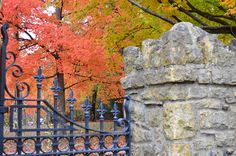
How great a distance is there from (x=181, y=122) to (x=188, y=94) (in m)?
0.22

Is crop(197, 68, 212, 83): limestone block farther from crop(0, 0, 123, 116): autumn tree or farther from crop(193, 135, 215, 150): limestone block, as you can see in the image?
crop(0, 0, 123, 116): autumn tree

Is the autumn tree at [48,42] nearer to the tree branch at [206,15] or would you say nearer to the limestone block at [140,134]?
the tree branch at [206,15]

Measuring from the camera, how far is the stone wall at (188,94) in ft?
9.87

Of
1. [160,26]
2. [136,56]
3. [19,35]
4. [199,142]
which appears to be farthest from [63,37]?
[199,142]

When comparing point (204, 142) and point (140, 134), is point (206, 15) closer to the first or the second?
point (140, 134)

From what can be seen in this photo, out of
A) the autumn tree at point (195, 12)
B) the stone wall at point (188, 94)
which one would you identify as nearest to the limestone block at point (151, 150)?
the stone wall at point (188, 94)

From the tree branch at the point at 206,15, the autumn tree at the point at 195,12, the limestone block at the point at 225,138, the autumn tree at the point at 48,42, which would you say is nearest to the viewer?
the limestone block at the point at 225,138

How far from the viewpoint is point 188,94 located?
3.01 metres

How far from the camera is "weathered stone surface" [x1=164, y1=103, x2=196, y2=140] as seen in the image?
9.82ft

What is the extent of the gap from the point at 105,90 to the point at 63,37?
20.6 feet

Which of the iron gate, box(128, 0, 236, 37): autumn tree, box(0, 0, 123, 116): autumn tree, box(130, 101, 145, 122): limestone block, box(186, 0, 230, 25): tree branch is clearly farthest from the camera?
box(0, 0, 123, 116): autumn tree

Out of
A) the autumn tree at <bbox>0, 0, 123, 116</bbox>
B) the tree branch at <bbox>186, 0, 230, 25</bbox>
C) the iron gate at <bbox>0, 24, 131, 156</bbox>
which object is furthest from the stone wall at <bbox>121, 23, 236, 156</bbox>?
the autumn tree at <bbox>0, 0, 123, 116</bbox>

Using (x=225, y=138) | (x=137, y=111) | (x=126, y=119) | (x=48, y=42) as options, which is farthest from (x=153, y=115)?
(x=48, y=42)

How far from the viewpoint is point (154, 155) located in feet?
10.7
